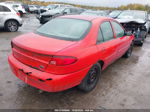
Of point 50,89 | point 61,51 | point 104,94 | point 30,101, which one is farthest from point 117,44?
point 30,101

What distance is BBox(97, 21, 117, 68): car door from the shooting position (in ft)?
10.2

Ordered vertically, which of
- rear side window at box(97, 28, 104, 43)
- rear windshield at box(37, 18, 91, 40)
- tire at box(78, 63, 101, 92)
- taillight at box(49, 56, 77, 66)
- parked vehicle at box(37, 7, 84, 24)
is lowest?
tire at box(78, 63, 101, 92)

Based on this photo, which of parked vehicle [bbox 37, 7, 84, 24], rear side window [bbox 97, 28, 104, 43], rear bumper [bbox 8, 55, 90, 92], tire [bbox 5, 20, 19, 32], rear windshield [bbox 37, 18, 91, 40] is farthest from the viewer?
parked vehicle [bbox 37, 7, 84, 24]

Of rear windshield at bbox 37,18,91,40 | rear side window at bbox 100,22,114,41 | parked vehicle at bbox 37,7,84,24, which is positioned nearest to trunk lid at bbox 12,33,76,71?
rear windshield at bbox 37,18,91,40

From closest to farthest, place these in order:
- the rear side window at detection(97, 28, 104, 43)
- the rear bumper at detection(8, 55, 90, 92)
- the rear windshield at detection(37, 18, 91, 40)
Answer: the rear bumper at detection(8, 55, 90, 92) → the rear windshield at detection(37, 18, 91, 40) → the rear side window at detection(97, 28, 104, 43)

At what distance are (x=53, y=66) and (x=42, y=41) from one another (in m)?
0.62

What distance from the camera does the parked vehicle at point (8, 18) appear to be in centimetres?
798

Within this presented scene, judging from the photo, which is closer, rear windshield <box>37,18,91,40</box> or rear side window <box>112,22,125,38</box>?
rear windshield <box>37,18,91,40</box>

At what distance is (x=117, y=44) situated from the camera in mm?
3820

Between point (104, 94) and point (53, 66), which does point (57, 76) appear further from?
point (104, 94)

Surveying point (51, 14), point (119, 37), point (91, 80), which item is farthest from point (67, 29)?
point (51, 14)

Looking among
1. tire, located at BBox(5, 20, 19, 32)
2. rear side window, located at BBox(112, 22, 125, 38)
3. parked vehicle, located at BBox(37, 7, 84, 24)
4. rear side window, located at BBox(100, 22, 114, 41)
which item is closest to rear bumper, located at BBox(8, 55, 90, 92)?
rear side window, located at BBox(100, 22, 114, 41)

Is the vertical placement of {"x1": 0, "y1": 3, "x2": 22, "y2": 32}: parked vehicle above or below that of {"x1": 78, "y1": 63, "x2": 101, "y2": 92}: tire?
above

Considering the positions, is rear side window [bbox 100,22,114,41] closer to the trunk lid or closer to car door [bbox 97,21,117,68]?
car door [bbox 97,21,117,68]
